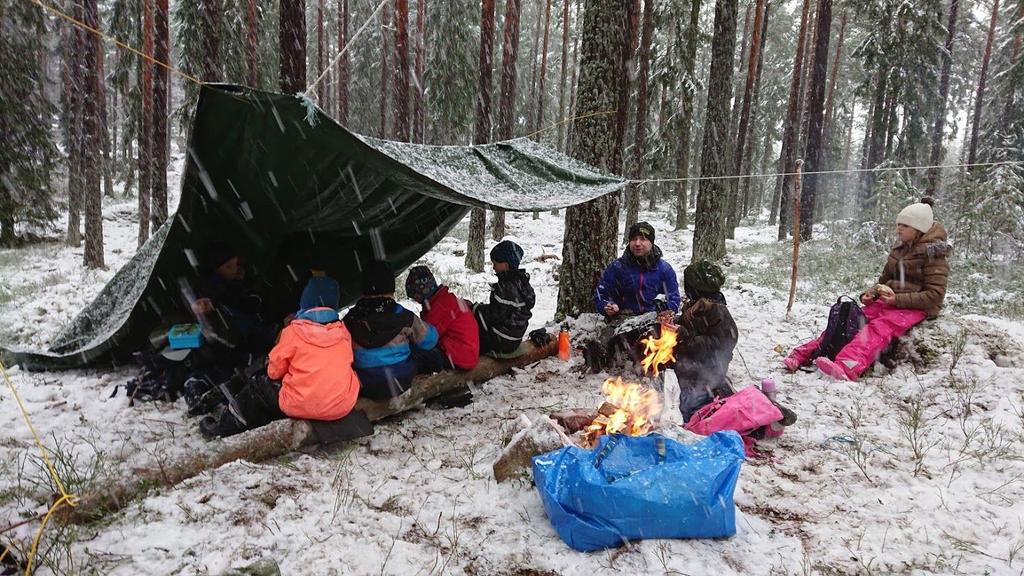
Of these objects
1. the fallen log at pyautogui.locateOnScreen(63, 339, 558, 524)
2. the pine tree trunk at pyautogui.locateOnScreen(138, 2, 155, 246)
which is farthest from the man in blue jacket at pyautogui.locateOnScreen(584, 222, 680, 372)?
the pine tree trunk at pyautogui.locateOnScreen(138, 2, 155, 246)

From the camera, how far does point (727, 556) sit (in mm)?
2465

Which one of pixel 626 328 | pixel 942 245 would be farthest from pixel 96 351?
pixel 942 245

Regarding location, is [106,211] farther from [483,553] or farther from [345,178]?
[483,553]

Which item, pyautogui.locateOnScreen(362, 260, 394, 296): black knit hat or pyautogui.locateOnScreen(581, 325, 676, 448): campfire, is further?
pyautogui.locateOnScreen(362, 260, 394, 296): black knit hat

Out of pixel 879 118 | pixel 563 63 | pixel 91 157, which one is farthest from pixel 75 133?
pixel 879 118

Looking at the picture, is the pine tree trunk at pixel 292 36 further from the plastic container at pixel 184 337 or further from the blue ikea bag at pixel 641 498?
the blue ikea bag at pixel 641 498

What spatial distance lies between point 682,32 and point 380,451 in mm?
14074

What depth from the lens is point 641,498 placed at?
7.98 feet

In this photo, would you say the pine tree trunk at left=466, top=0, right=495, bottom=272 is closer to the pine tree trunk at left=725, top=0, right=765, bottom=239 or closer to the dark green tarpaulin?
the dark green tarpaulin

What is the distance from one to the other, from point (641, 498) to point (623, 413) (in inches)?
29.0

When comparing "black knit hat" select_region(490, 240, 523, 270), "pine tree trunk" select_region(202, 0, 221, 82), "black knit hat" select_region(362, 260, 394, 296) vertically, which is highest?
"pine tree trunk" select_region(202, 0, 221, 82)

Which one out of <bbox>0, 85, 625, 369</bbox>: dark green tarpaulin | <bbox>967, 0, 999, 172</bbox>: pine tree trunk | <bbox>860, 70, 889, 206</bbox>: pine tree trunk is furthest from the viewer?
<bbox>967, 0, 999, 172</bbox>: pine tree trunk

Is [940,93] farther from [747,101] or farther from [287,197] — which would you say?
[287,197]

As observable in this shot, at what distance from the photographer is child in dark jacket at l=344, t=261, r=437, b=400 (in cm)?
380
